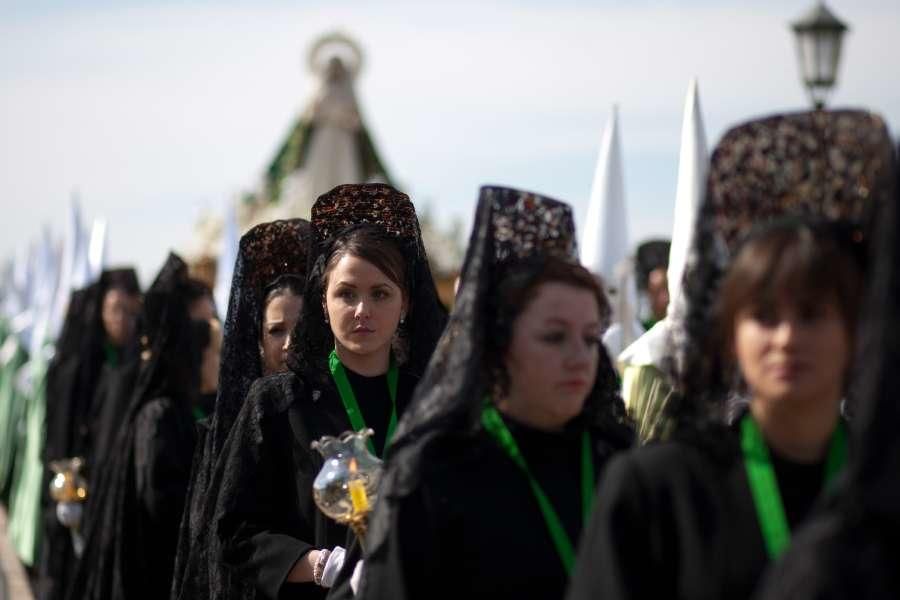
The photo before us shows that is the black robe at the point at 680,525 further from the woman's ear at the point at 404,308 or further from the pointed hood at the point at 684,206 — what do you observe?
the pointed hood at the point at 684,206

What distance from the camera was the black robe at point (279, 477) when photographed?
5480 millimetres

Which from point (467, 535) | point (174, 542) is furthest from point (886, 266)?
point (174, 542)

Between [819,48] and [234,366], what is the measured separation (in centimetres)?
578

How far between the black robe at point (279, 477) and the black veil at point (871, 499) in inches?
103

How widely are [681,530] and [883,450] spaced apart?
1.26 ft

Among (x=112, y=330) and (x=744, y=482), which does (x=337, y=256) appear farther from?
(x=112, y=330)

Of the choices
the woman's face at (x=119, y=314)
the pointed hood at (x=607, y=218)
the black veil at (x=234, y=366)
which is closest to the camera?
the black veil at (x=234, y=366)

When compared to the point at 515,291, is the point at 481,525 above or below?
below

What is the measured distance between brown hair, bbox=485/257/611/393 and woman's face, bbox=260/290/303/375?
7.92 ft

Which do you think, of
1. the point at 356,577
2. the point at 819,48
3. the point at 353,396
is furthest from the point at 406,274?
the point at 819,48

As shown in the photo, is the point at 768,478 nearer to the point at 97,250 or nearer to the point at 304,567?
the point at 304,567

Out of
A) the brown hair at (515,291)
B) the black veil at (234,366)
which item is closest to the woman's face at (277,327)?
the black veil at (234,366)

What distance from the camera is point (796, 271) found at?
129 inches

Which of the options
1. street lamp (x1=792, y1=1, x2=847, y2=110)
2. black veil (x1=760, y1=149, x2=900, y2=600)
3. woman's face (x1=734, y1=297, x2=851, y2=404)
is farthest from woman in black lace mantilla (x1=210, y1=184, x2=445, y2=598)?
street lamp (x1=792, y1=1, x2=847, y2=110)
